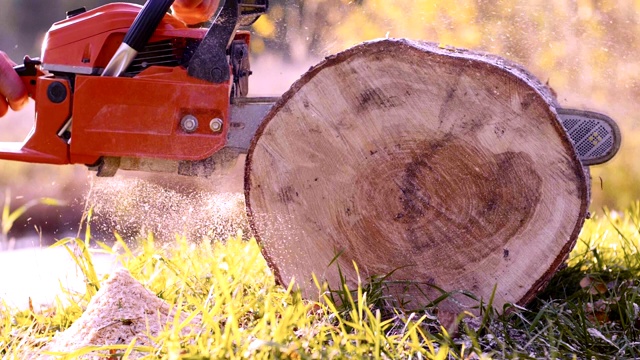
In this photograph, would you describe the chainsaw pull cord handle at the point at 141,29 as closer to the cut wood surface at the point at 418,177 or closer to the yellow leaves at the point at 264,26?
the cut wood surface at the point at 418,177

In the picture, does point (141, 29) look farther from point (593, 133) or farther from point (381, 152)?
point (593, 133)

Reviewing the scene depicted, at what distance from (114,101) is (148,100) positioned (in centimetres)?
12

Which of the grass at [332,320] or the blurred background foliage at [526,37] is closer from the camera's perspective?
the grass at [332,320]

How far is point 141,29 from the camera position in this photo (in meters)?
2.57

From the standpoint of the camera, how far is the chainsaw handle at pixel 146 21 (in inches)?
101

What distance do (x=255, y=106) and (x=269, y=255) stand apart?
1.83 ft

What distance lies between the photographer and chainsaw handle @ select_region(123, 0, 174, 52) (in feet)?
8.39

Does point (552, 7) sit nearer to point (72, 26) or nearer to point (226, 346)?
point (72, 26)

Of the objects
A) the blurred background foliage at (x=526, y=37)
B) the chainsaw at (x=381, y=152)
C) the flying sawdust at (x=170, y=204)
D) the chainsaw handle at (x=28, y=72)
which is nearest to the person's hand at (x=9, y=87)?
the chainsaw handle at (x=28, y=72)

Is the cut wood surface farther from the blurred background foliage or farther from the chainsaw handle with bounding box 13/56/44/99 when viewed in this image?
the chainsaw handle with bounding box 13/56/44/99

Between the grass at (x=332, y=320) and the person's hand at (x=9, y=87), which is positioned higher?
the person's hand at (x=9, y=87)

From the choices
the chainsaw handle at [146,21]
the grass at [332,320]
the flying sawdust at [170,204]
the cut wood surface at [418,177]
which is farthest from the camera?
the flying sawdust at [170,204]

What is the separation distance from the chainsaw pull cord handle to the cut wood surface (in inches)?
21.3

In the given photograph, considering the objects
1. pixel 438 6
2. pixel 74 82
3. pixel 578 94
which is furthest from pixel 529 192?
pixel 578 94
